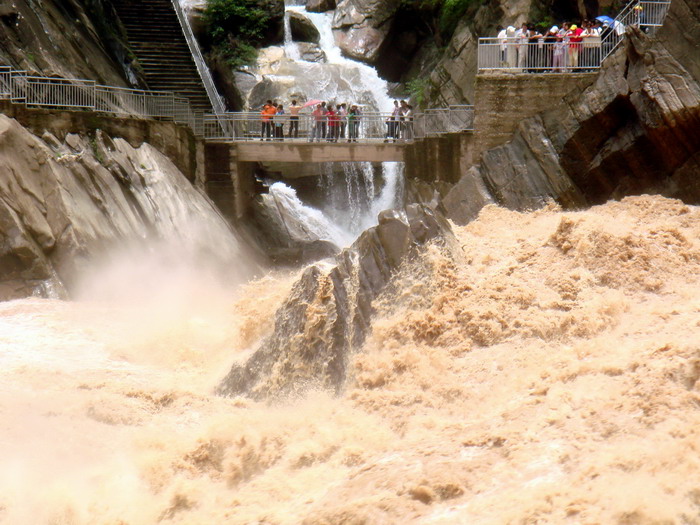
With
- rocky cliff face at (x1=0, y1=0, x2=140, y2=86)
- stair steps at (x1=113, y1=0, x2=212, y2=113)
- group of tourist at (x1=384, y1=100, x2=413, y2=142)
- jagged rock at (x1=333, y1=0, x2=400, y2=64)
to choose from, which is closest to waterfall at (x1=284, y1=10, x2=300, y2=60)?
jagged rock at (x1=333, y1=0, x2=400, y2=64)

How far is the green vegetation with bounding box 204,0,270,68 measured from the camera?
33438 mm

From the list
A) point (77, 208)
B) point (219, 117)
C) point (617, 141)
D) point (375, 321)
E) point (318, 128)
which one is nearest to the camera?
point (375, 321)

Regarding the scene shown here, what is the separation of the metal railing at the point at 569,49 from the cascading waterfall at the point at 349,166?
9.49 meters

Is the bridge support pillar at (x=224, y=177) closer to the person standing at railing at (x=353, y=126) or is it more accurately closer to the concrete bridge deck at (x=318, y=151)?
the concrete bridge deck at (x=318, y=151)

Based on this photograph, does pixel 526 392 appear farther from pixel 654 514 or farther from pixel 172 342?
pixel 172 342

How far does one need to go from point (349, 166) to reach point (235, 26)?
8.55 metres

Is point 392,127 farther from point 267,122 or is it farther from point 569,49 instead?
point 569,49

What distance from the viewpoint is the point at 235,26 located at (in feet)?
113

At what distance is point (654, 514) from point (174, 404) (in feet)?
24.7

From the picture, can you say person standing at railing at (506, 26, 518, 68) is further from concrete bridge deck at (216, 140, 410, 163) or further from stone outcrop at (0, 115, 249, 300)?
stone outcrop at (0, 115, 249, 300)

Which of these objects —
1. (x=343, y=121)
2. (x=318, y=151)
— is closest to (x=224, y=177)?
(x=318, y=151)

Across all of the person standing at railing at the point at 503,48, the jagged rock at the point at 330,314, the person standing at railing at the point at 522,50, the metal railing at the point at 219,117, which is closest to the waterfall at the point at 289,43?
the metal railing at the point at 219,117

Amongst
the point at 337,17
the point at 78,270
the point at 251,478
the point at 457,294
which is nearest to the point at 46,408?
the point at 251,478

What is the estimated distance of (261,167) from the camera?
31.7 m
